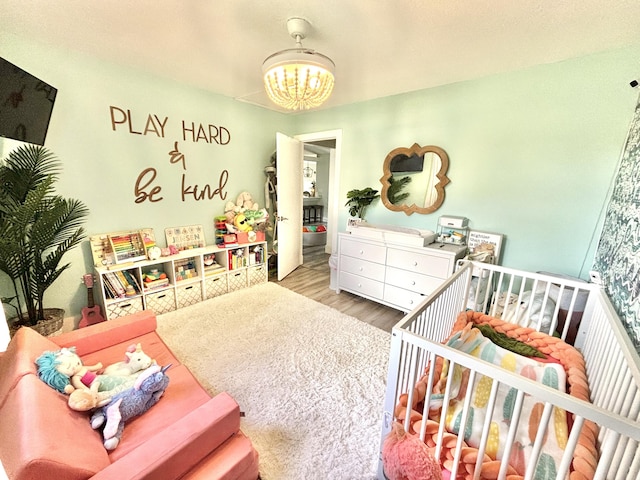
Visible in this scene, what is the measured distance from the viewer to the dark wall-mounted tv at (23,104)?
186 centimetres

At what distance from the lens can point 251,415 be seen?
1.58m

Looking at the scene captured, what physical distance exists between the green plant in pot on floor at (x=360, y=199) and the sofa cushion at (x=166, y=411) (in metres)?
2.57

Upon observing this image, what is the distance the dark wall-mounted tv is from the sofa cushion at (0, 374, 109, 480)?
201cm

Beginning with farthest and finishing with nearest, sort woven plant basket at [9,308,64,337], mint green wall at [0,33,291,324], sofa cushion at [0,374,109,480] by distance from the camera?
mint green wall at [0,33,291,324] → woven plant basket at [9,308,64,337] → sofa cushion at [0,374,109,480]

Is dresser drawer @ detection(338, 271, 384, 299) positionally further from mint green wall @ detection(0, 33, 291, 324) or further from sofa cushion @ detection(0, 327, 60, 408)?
sofa cushion @ detection(0, 327, 60, 408)

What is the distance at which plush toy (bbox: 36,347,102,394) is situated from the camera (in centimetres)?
108

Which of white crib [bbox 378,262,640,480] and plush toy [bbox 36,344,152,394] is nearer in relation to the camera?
white crib [bbox 378,262,640,480]

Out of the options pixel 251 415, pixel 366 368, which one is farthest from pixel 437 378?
pixel 251 415

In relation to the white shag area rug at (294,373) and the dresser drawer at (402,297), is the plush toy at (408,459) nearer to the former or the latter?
the white shag area rug at (294,373)

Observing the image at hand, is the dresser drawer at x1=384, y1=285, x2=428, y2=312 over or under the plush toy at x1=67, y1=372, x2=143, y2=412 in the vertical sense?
under

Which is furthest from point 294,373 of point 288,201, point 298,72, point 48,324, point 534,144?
point 534,144

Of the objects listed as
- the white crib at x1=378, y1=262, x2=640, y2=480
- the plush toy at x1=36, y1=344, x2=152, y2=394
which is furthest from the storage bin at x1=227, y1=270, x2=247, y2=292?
the white crib at x1=378, y1=262, x2=640, y2=480

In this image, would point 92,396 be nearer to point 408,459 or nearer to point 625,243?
point 408,459

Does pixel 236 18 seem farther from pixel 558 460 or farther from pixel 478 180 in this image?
pixel 558 460
